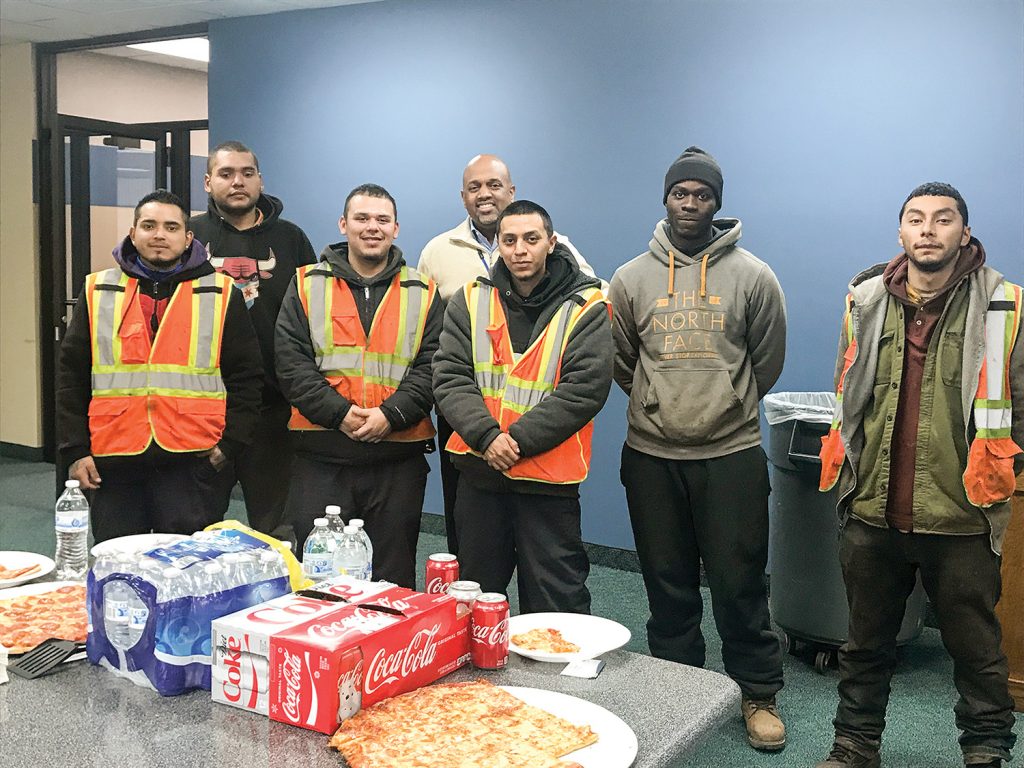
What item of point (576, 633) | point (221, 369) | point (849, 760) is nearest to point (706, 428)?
point (849, 760)

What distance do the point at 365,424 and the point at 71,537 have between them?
3.40 ft

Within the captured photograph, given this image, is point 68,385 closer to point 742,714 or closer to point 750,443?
point 750,443

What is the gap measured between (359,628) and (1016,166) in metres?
3.52

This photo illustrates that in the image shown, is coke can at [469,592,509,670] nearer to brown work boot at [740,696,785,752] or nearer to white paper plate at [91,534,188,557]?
white paper plate at [91,534,188,557]

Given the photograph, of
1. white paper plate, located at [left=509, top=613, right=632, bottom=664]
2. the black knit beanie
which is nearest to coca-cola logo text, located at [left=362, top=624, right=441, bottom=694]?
white paper plate, located at [left=509, top=613, right=632, bottom=664]

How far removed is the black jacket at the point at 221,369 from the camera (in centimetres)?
331

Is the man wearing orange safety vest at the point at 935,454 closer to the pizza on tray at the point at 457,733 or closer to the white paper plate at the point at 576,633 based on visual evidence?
the white paper plate at the point at 576,633

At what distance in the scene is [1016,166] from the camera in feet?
13.5

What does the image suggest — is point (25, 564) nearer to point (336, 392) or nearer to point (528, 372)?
point (336, 392)

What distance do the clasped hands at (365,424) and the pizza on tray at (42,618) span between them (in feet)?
4.02

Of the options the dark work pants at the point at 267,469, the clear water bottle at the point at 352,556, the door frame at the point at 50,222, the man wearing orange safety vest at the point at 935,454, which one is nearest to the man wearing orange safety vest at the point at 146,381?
the dark work pants at the point at 267,469

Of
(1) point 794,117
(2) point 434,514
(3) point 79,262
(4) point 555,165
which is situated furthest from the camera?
(3) point 79,262

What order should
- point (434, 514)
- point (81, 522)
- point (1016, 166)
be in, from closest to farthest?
point (81, 522) → point (1016, 166) → point (434, 514)

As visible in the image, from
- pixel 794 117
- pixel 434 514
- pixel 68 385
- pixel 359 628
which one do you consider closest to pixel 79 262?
pixel 434 514
